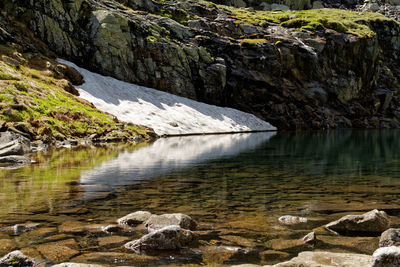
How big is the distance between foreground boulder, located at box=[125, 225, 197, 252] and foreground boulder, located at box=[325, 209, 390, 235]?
408cm

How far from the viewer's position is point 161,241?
7598 millimetres

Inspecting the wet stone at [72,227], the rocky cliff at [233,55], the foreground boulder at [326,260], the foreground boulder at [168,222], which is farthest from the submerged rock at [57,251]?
the rocky cliff at [233,55]

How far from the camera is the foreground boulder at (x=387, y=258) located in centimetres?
532

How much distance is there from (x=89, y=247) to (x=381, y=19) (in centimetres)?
14487

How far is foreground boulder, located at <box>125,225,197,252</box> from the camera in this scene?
7570mm

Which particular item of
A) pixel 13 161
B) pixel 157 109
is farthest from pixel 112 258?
pixel 157 109

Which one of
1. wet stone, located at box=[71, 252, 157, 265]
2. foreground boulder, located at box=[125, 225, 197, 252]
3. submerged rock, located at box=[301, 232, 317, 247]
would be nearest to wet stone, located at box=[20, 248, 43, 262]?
wet stone, located at box=[71, 252, 157, 265]

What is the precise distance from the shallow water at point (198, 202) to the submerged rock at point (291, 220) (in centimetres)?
25

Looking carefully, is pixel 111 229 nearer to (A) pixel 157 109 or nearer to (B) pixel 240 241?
(B) pixel 240 241

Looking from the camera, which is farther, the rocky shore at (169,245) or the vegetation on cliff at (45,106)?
the vegetation on cliff at (45,106)

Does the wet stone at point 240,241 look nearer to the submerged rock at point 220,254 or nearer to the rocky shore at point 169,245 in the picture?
the rocky shore at point 169,245

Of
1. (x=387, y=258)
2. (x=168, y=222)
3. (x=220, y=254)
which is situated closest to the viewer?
(x=387, y=258)

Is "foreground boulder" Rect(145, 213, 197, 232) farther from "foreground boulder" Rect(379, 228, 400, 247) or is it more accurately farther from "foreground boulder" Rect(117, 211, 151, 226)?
"foreground boulder" Rect(379, 228, 400, 247)

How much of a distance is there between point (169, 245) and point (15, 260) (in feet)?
9.64
